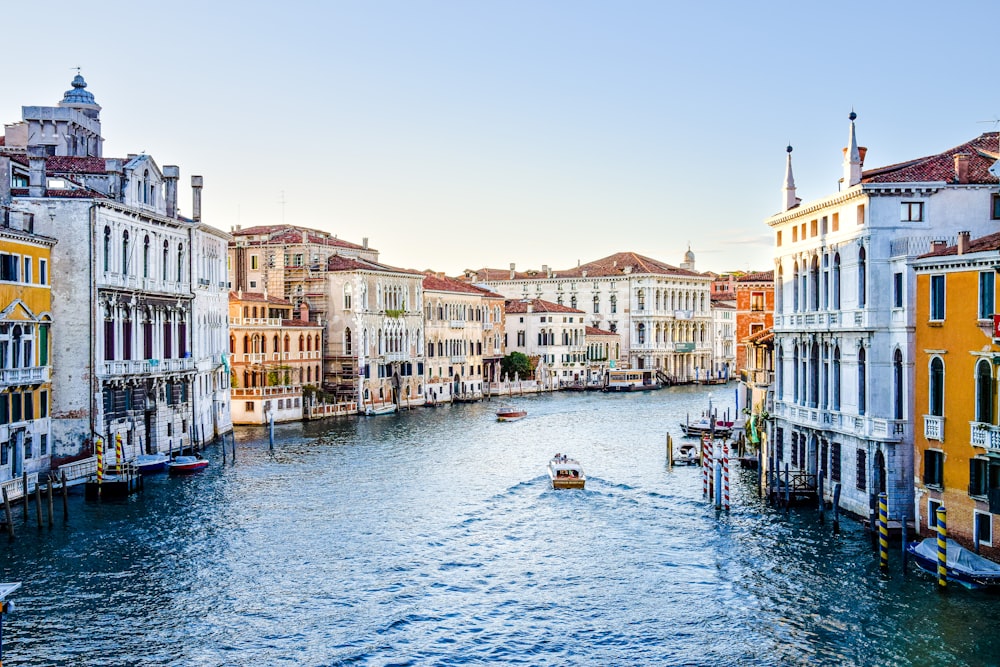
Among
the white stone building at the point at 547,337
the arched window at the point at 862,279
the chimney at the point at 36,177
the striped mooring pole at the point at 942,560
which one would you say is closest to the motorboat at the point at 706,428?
the arched window at the point at 862,279

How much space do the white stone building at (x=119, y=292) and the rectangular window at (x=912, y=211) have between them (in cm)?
1779

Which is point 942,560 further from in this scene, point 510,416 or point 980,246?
point 510,416

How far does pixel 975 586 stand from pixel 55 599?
1332 cm

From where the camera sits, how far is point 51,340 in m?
23.7

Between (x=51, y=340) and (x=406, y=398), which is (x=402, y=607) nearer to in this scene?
(x=51, y=340)

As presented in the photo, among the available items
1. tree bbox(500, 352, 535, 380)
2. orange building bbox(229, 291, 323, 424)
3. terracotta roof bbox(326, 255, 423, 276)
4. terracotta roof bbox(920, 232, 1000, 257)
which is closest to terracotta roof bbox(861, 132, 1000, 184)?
terracotta roof bbox(920, 232, 1000, 257)

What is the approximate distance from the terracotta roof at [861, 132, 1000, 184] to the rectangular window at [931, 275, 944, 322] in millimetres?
2532

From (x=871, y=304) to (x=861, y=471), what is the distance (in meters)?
3.11

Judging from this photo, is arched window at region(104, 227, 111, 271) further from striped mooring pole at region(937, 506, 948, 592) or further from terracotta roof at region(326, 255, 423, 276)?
terracotta roof at region(326, 255, 423, 276)

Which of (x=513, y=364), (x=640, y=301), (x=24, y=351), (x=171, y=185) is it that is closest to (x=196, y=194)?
(x=171, y=185)

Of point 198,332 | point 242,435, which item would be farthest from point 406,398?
point 198,332

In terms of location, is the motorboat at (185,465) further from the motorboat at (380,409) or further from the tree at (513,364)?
the tree at (513,364)

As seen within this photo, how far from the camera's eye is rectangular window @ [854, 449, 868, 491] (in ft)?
62.0

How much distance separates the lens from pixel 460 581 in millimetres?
16922
